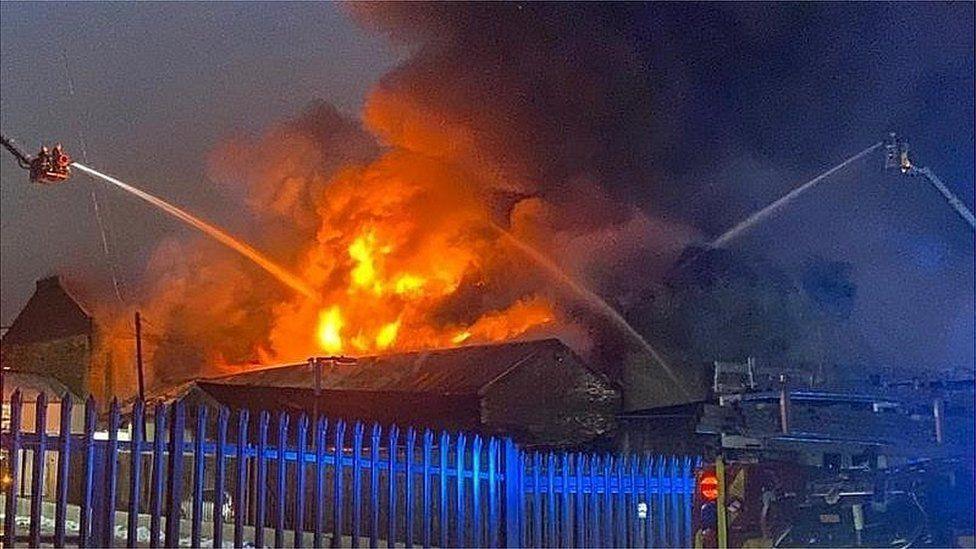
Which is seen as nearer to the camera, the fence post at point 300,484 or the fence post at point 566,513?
the fence post at point 300,484

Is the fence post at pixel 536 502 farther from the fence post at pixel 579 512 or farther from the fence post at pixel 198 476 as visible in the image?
the fence post at pixel 198 476

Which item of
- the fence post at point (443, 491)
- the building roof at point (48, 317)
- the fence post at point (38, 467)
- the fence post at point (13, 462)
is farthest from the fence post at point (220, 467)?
the building roof at point (48, 317)

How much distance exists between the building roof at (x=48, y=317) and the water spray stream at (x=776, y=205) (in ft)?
65.6

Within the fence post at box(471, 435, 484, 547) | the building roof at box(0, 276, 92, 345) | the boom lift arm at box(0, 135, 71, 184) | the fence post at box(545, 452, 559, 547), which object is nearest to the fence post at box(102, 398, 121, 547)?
the fence post at box(471, 435, 484, 547)

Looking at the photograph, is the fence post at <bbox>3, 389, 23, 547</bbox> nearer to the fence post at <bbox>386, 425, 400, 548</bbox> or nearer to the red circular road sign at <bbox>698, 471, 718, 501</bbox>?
the fence post at <bbox>386, 425, 400, 548</bbox>

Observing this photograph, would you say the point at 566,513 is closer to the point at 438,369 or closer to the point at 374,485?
the point at 374,485

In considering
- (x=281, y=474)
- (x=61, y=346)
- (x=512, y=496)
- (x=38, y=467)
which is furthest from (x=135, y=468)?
(x=61, y=346)

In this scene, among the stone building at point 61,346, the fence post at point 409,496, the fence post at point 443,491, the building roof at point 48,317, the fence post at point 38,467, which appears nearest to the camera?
the fence post at point 38,467

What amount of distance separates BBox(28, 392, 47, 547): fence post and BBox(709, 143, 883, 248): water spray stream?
72.9 ft

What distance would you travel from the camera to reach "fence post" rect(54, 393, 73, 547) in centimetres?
557

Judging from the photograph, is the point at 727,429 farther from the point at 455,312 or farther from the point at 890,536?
the point at 455,312

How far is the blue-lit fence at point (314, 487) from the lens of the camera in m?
5.71

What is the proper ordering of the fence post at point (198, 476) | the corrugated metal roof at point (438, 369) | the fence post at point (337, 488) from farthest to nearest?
the corrugated metal roof at point (438, 369) < the fence post at point (337, 488) < the fence post at point (198, 476)

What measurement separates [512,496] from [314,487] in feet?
4.50
